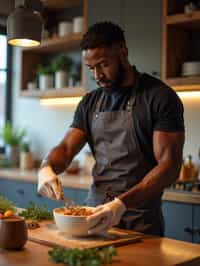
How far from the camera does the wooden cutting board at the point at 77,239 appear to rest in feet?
4.99

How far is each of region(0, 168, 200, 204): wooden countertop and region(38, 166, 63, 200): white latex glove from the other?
1016mm

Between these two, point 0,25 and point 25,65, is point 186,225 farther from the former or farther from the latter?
point 0,25

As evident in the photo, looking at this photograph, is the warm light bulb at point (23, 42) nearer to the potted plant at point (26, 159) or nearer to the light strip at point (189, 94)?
the light strip at point (189, 94)

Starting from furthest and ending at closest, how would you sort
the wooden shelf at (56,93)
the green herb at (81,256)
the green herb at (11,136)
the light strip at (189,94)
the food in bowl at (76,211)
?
the green herb at (11,136) → the wooden shelf at (56,93) → the light strip at (189,94) → the food in bowl at (76,211) → the green herb at (81,256)

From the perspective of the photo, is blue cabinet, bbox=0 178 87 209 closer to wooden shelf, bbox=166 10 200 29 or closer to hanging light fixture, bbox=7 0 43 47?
wooden shelf, bbox=166 10 200 29

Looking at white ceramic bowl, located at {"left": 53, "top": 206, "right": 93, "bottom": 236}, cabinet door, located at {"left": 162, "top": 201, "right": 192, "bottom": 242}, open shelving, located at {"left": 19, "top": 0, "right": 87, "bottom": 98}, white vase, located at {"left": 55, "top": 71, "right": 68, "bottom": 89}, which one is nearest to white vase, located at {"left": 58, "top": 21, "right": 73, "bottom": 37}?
open shelving, located at {"left": 19, "top": 0, "right": 87, "bottom": 98}

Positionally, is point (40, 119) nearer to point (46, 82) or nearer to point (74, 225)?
point (46, 82)

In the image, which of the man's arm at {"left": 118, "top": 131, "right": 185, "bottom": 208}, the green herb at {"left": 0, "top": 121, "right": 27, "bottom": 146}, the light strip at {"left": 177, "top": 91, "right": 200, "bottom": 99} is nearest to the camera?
the man's arm at {"left": 118, "top": 131, "right": 185, "bottom": 208}

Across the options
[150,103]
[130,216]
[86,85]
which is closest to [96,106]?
[150,103]

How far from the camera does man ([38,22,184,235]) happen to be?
6.17ft

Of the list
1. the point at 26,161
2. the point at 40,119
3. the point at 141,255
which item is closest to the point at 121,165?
the point at 141,255

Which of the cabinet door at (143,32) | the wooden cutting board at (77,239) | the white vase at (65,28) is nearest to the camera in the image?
the wooden cutting board at (77,239)

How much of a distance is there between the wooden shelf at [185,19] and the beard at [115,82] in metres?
1.18

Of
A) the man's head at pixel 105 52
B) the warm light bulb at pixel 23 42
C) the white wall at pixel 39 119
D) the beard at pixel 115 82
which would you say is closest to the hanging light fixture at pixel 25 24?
the warm light bulb at pixel 23 42
